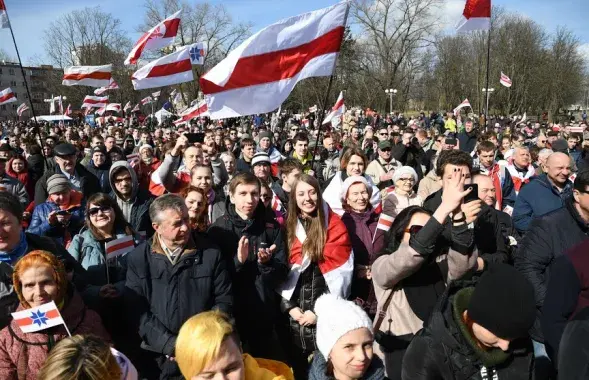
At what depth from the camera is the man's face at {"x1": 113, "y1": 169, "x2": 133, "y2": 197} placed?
5332mm

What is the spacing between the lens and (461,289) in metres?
2.31

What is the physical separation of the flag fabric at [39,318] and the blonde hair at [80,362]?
1.57 feet

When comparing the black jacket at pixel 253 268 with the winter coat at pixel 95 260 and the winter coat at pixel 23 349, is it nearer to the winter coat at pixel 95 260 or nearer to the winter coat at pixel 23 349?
the winter coat at pixel 95 260

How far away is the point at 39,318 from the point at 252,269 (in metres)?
1.55

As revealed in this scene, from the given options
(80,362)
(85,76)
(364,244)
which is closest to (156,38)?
(85,76)

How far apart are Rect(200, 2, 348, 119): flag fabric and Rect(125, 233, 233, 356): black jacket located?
209 centimetres

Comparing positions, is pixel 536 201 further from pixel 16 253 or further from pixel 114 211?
pixel 16 253

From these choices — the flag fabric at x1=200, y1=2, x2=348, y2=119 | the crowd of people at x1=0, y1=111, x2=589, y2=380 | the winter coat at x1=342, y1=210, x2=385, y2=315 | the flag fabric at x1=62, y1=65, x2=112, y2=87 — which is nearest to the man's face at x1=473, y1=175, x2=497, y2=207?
the crowd of people at x1=0, y1=111, x2=589, y2=380

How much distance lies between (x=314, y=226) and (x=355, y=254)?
0.69 meters

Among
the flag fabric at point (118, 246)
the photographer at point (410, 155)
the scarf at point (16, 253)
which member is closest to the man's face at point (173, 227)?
the flag fabric at point (118, 246)

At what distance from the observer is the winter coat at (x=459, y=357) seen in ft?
6.98

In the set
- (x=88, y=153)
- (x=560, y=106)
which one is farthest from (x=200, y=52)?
(x=560, y=106)

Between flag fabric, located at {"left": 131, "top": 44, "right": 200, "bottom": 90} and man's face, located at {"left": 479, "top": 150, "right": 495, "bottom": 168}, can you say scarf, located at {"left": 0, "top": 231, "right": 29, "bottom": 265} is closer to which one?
man's face, located at {"left": 479, "top": 150, "right": 495, "bottom": 168}

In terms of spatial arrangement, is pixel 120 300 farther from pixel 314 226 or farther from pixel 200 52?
pixel 200 52
